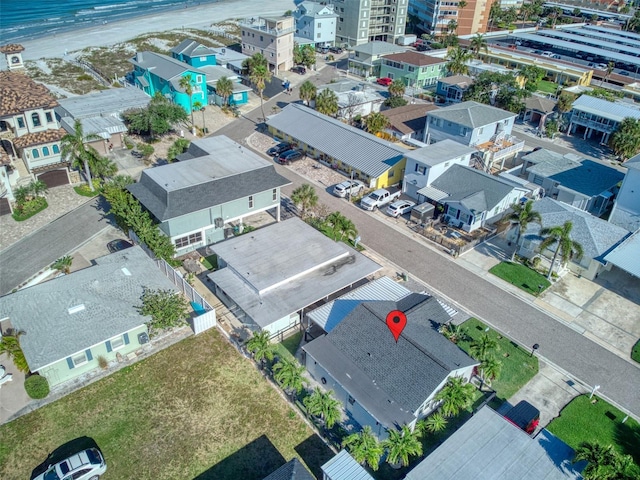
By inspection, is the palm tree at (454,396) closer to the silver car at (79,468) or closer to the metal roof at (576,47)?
the silver car at (79,468)

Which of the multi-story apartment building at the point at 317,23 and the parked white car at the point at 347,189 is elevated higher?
the multi-story apartment building at the point at 317,23

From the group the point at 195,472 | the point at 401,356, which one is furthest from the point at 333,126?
the point at 195,472

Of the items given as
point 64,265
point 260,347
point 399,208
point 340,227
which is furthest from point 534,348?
point 64,265

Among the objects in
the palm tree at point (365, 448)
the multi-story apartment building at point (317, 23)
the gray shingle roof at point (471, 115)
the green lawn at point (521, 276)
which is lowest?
the green lawn at point (521, 276)

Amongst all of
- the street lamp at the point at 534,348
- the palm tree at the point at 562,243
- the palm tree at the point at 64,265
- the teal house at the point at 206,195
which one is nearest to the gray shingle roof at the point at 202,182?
the teal house at the point at 206,195

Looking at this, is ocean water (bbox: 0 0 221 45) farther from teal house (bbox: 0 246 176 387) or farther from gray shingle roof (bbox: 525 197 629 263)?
gray shingle roof (bbox: 525 197 629 263)

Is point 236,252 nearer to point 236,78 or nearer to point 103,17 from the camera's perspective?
point 236,78

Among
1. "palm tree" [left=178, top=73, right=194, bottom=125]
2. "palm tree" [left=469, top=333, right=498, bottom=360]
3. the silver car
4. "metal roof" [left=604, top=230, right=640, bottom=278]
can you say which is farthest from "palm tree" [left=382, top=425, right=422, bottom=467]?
"palm tree" [left=178, top=73, right=194, bottom=125]
